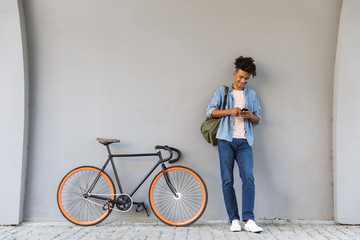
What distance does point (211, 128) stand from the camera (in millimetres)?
5715

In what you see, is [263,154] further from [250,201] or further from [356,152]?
[356,152]

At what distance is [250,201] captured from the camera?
5512 mm

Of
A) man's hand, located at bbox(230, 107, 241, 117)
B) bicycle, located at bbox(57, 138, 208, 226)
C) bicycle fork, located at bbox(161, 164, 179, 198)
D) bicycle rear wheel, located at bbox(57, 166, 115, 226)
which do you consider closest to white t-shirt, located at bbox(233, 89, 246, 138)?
man's hand, located at bbox(230, 107, 241, 117)

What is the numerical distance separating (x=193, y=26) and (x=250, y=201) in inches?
103

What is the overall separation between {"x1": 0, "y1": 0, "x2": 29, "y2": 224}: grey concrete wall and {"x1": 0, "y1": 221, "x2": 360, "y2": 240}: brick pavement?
405 millimetres

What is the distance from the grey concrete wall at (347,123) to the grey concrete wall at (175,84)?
0.18 meters

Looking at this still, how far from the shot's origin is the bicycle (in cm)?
580

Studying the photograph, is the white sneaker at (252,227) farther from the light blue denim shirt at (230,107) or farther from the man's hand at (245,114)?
the man's hand at (245,114)

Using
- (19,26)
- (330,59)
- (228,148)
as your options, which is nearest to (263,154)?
(228,148)

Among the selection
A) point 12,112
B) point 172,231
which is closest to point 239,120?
point 172,231

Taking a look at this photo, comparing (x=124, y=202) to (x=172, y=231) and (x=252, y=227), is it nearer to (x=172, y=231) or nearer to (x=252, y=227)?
(x=172, y=231)

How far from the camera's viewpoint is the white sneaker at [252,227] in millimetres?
5344

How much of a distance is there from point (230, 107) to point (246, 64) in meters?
0.63

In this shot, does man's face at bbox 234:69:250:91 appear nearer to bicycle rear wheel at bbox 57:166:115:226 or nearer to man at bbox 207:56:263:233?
man at bbox 207:56:263:233
